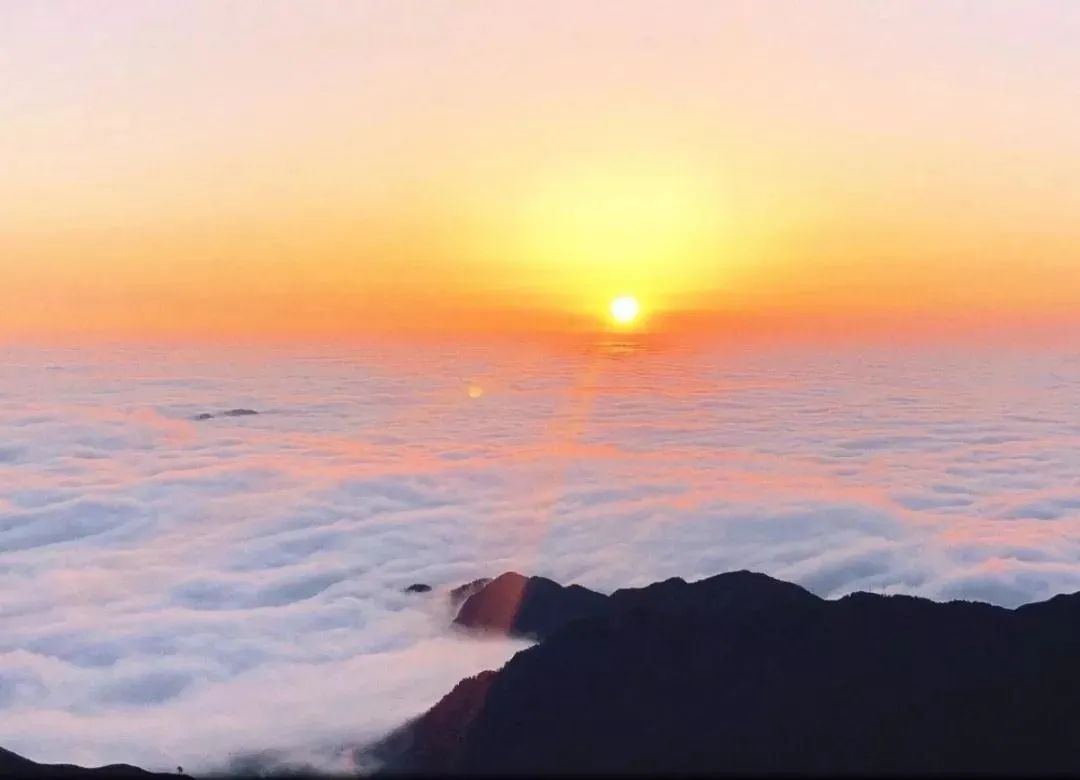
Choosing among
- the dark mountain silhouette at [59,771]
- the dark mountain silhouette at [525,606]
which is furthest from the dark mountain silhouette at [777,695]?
the dark mountain silhouette at [525,606]

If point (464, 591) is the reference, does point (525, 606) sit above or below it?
below

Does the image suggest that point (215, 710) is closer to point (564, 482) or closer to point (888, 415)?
point (564, 482)

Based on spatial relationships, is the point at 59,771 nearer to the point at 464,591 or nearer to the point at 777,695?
the point at 777,695

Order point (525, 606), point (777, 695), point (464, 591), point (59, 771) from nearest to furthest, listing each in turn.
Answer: point (777, 695) → point (59, 771) → point (525, 606) → point (464, 591)

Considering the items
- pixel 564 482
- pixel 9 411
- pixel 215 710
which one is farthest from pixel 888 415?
pixel 9 411

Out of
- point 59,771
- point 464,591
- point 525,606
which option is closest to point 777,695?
point 59,771
